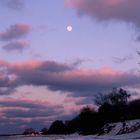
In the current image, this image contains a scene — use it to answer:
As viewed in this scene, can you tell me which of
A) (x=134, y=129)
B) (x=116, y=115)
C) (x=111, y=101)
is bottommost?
(x=134, y=129)

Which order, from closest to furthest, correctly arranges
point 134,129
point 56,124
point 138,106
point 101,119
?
point 134,129, point 138,106, point 101,119, point 56,124

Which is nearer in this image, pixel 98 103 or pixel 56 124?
pixel 98 103

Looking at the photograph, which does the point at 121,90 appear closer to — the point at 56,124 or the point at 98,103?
the point at 98,103

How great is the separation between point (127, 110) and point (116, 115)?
339 cm

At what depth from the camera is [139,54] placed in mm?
69562

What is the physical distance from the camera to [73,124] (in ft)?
518

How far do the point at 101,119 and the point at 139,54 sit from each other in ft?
193

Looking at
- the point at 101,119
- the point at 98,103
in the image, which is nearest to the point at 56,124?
the point at 98,103

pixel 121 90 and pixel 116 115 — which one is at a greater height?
pixel 121 90

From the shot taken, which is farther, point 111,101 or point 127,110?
point 111,101

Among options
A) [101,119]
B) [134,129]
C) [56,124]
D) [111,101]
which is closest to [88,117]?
[101,119]

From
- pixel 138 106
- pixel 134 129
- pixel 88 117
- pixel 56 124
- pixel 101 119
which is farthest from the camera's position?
pixel 56 124

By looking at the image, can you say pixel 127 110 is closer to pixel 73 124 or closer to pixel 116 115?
pixel 116 115

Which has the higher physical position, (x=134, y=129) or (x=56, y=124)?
(x=56, y=124)
